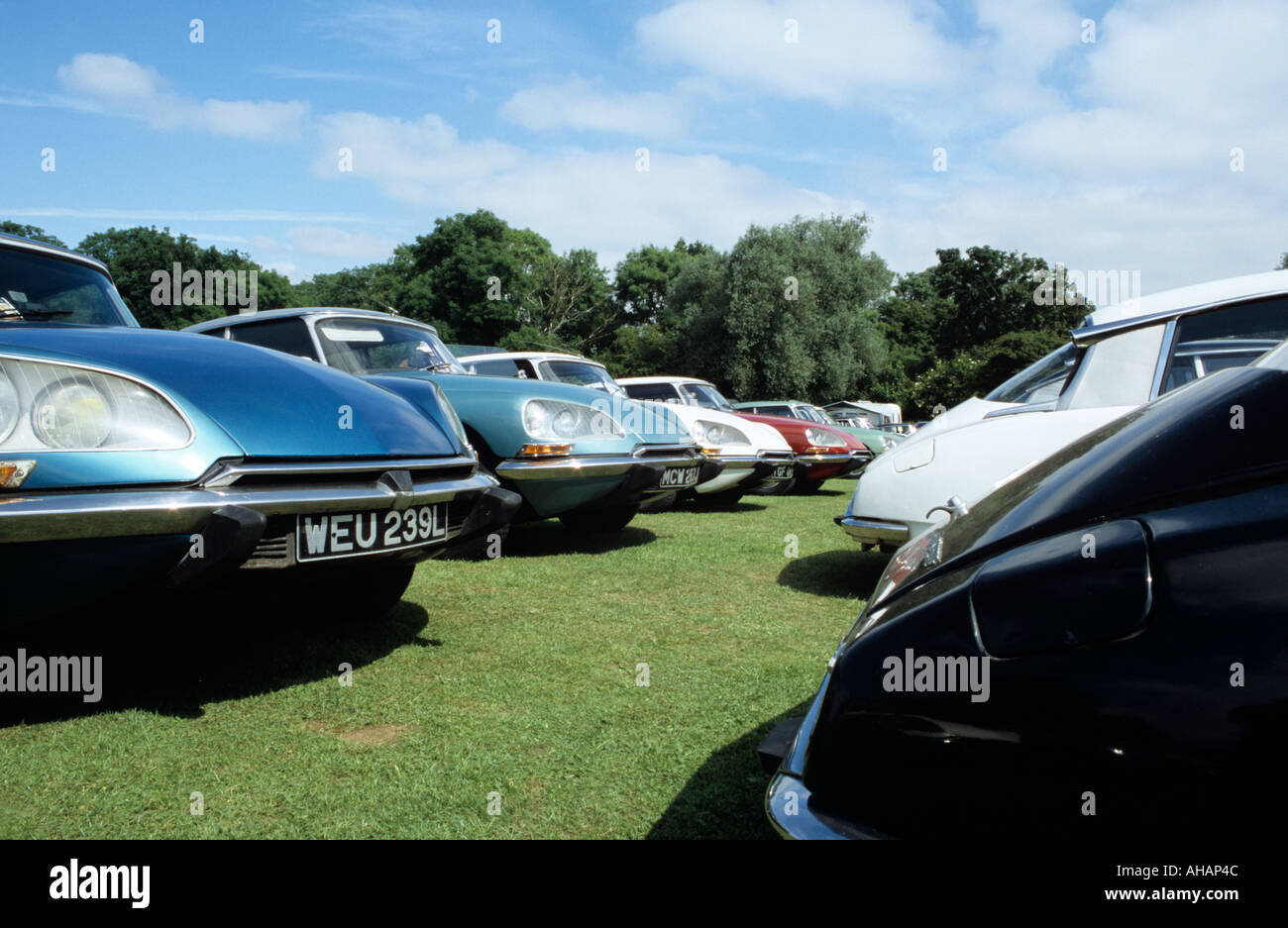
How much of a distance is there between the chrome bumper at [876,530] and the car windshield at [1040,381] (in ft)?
4.31

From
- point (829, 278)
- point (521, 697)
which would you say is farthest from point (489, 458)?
point (829, 278)

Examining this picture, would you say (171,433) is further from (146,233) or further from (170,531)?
(146,233)

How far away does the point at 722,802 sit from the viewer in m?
2.02

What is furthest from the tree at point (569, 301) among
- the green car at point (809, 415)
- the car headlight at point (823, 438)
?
the car headlight at point (823, 438)

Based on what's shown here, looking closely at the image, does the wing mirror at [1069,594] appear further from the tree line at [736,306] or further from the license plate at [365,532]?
the tree line at [736,306]

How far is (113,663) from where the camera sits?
2820mm

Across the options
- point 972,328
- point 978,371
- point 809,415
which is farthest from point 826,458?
point 972,328

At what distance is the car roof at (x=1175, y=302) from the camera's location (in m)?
3.31

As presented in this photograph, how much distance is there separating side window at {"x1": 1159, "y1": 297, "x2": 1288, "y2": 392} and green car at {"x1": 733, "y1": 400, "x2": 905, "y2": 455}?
1065 cm

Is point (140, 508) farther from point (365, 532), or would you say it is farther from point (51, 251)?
point (51, 251)

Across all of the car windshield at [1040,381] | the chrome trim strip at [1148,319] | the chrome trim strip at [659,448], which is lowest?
the chrome trim strip at [659,448]

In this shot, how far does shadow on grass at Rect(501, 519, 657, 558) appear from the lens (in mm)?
5473
